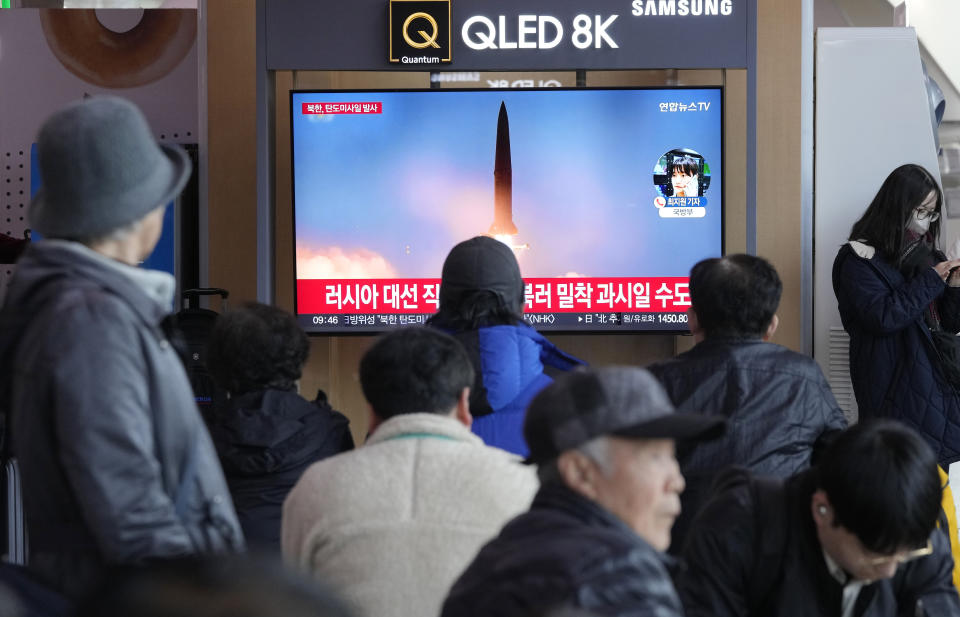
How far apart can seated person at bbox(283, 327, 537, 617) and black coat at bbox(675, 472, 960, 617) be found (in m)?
0.34

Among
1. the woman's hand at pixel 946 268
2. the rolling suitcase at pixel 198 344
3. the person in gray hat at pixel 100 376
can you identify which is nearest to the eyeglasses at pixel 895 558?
the person in gray hat at pixel 100 376

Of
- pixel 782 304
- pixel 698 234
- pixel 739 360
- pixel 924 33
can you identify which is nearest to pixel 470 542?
pixel 739 360

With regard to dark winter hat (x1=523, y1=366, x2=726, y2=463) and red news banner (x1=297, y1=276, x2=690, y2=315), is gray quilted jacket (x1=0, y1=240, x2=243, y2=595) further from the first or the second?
red news banner (x1=297, y1=276, x2=690, y2=315)

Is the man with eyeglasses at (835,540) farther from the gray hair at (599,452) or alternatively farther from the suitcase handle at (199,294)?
the suitcase handle at (199,294)

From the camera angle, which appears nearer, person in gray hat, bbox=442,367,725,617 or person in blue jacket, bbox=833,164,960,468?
person in gray hat, bbox=442,367,725,617

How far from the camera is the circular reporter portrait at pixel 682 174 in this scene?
4.73 meters

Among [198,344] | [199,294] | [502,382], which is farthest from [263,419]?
[199,294]

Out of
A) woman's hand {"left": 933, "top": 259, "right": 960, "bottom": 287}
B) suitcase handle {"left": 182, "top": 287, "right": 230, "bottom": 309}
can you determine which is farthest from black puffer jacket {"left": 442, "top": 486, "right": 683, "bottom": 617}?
suitcase handle {"left": 182, "top": 287, "right": 230, "bottom": 309}

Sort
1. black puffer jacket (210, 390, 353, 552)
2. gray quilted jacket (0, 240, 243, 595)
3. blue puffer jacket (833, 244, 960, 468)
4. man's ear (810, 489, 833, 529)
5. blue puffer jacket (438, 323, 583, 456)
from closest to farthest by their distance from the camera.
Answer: gray quilted jacket (0, 240, 243, 595), man's ear (810, 489, 833, 529), black puffer jacket (210, 390, 353, 552), blue puffer jacket (438, 323, 583, 456), blue puffer jacket (833, 244, 960, 468)

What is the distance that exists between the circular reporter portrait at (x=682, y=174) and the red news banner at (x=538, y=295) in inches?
13.2

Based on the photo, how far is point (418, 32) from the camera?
4.61m

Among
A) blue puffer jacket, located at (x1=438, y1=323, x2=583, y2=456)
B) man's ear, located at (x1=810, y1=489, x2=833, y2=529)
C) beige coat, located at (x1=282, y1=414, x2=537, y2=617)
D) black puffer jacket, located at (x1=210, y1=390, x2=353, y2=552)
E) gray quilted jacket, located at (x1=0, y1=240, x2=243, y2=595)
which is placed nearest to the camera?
gray quilted jacket, located at (x1=0, y1=240, x2=243, y2=595)

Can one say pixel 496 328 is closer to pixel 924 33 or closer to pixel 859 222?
pixel 859 222

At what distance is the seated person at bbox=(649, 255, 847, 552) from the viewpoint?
111 inches
